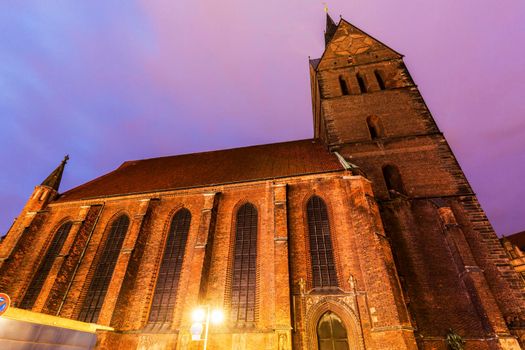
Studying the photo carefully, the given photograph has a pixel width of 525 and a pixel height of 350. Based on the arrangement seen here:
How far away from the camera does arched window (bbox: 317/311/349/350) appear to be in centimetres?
1036

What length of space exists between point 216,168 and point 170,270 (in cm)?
725

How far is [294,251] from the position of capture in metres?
12.5

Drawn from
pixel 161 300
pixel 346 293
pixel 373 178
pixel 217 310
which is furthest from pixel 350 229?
pixel 161 300

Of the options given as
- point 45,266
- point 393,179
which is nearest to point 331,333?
point 393,179

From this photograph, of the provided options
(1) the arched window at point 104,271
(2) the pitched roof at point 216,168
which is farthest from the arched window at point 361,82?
(1) the arched window at point 104,271

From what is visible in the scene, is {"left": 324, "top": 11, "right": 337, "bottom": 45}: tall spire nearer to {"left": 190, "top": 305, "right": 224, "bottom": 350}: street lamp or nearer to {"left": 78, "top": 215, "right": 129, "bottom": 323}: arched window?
{"left": 78, "top": 215, "right": 129, "bottom": 323}: arched window

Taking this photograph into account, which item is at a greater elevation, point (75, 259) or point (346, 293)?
point (75, 259)

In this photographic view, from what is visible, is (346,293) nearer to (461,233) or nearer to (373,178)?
(461,233)

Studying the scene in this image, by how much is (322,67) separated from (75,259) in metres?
21.4

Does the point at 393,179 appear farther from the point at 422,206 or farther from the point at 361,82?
the point at 361,82

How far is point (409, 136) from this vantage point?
54.9ft

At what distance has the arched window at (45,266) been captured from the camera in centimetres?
1403

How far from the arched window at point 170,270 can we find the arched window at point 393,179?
11297mm

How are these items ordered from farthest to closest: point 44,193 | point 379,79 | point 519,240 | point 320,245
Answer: point 519,240 → point 379,79 → point 44,193 → point 320,245
